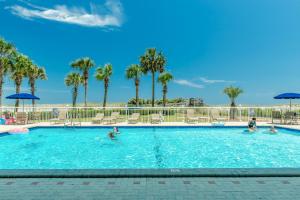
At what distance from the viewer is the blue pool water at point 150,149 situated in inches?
294

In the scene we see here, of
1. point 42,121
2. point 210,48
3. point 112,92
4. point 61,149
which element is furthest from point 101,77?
point 61,149

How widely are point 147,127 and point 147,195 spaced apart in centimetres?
1006

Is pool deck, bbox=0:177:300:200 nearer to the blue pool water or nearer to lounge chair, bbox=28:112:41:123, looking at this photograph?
the blue pool water

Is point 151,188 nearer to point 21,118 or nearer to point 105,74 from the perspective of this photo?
point 21,118

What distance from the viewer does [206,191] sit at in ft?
12.8

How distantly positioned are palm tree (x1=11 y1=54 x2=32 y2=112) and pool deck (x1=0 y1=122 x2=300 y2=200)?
25.0 metres

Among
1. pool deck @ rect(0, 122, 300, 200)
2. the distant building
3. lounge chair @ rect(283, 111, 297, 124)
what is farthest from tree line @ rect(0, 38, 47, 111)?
pool deck @ rect(0, 122, 300, 200)

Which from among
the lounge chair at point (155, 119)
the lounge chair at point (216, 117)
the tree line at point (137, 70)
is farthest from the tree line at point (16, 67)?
the lounge chair at point (216, 117)

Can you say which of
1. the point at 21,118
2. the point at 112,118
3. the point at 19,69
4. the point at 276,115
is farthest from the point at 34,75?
the point at 276,115

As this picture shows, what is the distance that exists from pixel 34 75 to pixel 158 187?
32.5m

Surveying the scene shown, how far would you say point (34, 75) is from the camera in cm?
3319

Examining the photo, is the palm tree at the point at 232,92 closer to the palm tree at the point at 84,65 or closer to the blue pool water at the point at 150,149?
the blue pool water at the point at 150,149

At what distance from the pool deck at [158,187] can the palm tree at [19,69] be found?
25000 mm

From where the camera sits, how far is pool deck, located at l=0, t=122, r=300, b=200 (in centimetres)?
375
